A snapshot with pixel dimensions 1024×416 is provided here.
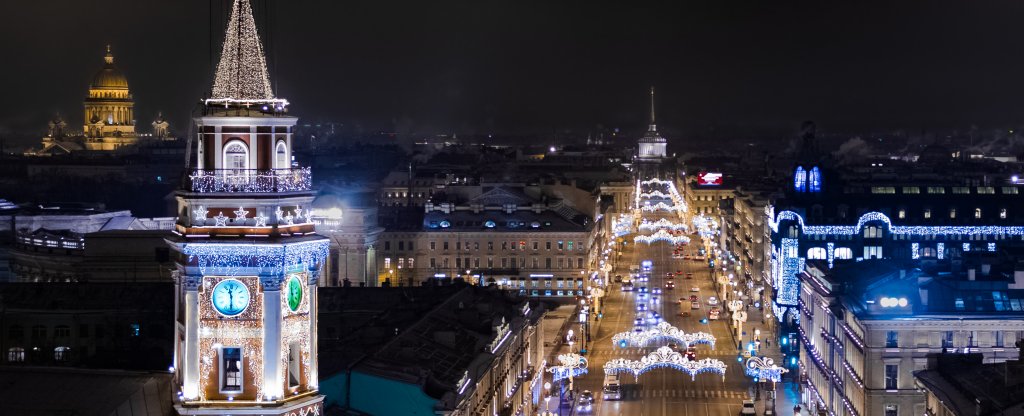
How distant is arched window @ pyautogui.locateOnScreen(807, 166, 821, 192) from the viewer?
12238 centimetres

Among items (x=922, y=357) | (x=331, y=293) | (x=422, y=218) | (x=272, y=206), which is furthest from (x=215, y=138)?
(x=422, y=218)

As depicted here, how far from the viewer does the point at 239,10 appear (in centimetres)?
3441

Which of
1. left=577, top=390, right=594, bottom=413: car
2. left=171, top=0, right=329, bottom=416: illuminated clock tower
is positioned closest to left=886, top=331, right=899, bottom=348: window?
left=577, top=390, right=594, bottom=413: car

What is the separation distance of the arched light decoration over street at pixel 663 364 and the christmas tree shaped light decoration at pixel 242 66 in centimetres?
5991

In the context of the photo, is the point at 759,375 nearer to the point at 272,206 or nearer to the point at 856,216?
the point at 856,216

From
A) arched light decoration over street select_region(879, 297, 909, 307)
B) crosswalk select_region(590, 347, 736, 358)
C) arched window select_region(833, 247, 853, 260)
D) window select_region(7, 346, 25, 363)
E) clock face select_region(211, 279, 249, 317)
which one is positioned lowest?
crosswalk select_region(590, 347, 736, 358)

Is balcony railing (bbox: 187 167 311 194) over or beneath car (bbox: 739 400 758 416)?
over

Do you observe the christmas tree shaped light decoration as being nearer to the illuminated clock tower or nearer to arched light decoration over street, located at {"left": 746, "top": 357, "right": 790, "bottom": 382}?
the illuminated clock tower

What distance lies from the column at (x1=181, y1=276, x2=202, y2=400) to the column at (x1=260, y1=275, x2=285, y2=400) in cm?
124

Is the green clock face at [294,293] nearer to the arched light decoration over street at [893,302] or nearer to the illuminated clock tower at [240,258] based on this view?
the illuminated clock tower at [240,258]

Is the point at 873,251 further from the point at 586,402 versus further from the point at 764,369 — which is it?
the point at 586,402

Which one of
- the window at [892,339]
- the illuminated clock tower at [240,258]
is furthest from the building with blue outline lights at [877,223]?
the illuminated clock tower at [240,258]

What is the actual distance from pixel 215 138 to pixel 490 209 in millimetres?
106920

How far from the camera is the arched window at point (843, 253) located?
384 feet
